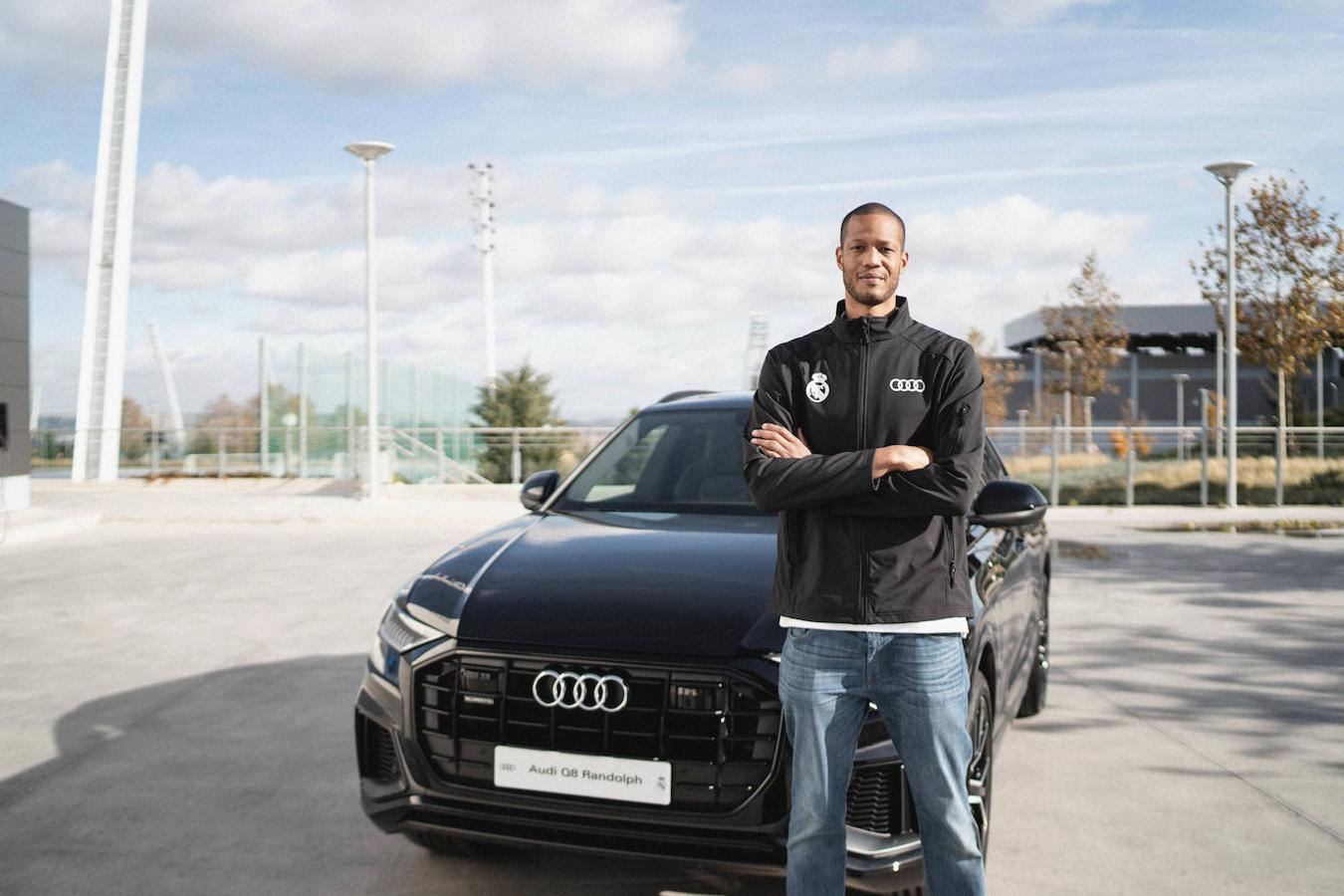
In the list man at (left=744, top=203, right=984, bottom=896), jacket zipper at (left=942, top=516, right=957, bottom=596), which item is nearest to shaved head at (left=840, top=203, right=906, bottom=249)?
man at (left=744, top=203, right=984, bottom=896)

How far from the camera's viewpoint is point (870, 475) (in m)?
2.73

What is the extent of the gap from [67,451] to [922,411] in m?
30.9

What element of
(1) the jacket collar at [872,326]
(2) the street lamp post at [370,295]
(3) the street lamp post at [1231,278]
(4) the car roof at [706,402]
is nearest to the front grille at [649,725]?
(1) the jacket collar at [872,326]

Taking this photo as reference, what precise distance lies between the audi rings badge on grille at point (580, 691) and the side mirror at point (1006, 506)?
144cm

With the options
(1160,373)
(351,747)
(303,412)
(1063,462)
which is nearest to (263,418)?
(303,412)

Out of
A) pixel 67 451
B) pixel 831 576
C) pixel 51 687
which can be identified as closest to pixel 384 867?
pixel 831 576

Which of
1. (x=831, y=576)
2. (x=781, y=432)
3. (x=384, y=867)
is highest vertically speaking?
(x=781, y=432)

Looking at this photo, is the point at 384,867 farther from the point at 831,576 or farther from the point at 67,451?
the point at 67,451

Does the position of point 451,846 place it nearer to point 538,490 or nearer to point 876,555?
point 538,490

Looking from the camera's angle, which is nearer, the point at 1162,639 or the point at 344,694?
the point at 344,694

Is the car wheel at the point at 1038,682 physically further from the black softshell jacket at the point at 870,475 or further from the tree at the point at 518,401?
the tree at the point at 518,401

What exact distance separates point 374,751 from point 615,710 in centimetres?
85

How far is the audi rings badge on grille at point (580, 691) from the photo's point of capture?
10.6 ft

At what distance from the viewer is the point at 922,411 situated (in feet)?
9.34
